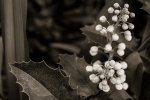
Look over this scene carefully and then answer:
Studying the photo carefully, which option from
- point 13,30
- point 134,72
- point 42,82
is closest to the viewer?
point 42,82

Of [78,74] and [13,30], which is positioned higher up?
[13,30]

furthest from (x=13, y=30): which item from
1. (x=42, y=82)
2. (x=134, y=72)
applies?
(x=134, y=72)

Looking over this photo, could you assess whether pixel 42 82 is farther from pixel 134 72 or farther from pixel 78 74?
pixel 134 72

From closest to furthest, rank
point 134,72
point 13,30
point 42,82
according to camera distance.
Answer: point 42,82 < point 13,30 < point 134,72

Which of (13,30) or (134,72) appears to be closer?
(13,30)

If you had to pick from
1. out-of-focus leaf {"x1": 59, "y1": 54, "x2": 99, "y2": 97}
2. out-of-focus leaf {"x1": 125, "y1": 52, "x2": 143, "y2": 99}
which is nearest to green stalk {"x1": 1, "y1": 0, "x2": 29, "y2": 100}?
out-of-focus leaf {"x1": 59, "y1": 54, "x2": 99, "y2": 97}

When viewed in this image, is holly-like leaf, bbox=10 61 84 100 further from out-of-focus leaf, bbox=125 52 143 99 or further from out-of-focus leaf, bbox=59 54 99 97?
out-of-focus leaf, bbox=125 52 143 99

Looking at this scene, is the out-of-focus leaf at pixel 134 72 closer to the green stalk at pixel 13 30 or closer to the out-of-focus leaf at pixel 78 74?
the out-of-focus leaf at pixel 78 74

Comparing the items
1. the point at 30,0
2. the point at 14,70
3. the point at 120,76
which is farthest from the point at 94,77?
the point at 30,0
